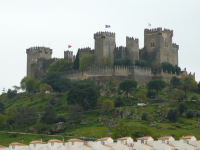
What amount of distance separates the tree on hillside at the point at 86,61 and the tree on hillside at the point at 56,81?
19.8 feet

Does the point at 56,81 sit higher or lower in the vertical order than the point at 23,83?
higher

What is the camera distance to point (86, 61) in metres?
144

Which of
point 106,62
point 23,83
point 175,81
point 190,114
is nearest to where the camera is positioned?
point 190,114

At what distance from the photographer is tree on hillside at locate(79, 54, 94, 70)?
143 meters

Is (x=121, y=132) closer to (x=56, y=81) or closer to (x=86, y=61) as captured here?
(x=56, y=81)

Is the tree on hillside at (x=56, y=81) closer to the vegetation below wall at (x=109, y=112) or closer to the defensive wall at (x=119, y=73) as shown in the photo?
the vegetation below wall at (x=109, y=112)

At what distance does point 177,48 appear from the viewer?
153 m

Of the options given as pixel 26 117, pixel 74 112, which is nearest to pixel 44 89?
pixel 26 117

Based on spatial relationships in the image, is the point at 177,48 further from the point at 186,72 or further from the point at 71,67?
the point at 71,67

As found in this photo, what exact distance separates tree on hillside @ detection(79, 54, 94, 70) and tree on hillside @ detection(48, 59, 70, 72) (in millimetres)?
7472

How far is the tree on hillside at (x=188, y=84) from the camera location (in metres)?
127

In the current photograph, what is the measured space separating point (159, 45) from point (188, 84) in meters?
20.6

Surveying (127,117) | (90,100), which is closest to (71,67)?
(90,100)

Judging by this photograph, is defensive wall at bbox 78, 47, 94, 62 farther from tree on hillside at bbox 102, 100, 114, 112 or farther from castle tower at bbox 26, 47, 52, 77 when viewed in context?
tree on hillside at bbox 102, 100, 114, 112
